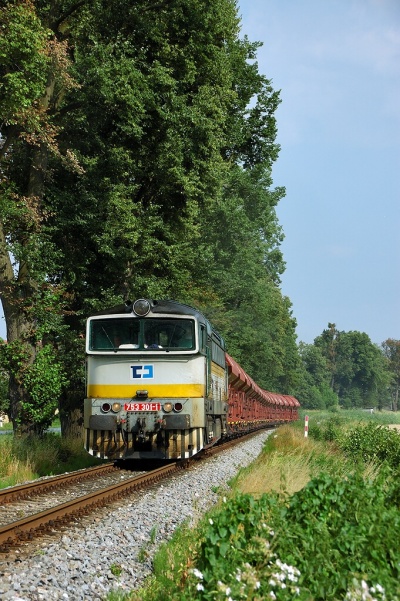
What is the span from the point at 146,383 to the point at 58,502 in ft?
14.6

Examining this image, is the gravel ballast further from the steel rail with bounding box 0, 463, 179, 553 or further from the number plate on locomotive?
the number plate on locomotive

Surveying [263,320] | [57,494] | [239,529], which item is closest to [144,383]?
[57,494]

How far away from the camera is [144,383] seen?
1530cm

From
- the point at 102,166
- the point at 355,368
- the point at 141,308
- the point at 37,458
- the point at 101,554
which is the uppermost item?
the point at 355,368

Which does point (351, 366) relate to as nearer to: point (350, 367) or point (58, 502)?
point (350, 367)

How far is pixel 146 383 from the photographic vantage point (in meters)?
15.3

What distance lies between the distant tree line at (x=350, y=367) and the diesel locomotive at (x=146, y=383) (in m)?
156

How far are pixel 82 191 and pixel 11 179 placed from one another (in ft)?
7.47

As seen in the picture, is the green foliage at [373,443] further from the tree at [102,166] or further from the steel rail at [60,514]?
the steel rail at [60,514]

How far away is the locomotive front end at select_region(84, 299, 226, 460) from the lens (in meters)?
15.1

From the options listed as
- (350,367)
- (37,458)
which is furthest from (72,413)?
(350,367)

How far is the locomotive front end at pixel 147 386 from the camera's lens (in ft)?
49.5

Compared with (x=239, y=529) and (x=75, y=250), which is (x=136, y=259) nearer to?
(x=75, y=250)

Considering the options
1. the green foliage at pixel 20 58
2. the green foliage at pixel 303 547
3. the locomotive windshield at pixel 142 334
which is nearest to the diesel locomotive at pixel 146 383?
the locomotive windshield at pixel 142 334
